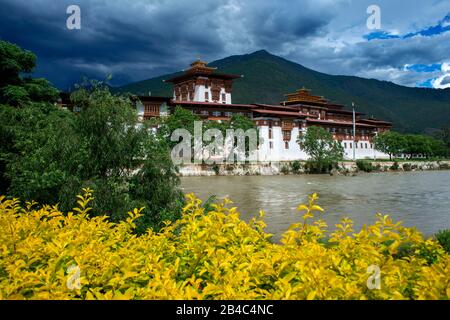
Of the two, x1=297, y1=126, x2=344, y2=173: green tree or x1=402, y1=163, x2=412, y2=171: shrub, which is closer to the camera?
x1=297, y1=126, x2=344, y2=173: green tree

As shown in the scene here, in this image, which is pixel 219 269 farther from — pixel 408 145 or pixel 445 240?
pixel 408 145

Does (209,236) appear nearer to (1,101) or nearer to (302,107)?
(1,101)

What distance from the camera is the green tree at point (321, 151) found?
6462 centimetres

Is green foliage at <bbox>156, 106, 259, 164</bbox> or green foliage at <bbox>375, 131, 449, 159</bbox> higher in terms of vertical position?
green foliage at <bbox>156, 106, 259, 164</bbox>

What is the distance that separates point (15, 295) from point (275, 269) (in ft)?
7.22

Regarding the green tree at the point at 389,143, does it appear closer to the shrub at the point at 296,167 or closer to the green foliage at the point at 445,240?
the shrub at the point at 296,167

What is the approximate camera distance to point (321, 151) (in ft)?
217

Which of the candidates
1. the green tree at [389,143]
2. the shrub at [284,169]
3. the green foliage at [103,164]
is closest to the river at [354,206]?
the green foliage at [103,164]

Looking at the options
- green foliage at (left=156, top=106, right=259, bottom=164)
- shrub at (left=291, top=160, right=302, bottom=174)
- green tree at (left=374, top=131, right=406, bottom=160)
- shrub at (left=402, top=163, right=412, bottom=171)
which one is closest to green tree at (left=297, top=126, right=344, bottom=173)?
shrub at (left=291, top=160, right=302, bottom=174)

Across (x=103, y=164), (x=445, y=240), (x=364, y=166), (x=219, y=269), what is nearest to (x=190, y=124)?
(x=364, y=166)

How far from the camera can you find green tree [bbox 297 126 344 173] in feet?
212

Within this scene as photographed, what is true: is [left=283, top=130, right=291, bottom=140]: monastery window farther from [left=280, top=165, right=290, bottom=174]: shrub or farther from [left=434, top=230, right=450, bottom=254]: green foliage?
[left=434, top=230, right=450, bottom=254]: green foliage

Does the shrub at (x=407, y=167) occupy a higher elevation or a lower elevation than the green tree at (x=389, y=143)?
lower

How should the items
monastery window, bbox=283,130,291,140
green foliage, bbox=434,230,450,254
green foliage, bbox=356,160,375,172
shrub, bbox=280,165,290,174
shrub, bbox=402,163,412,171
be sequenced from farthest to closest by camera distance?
1. monastery window, bbox=283,130,291,140
2. shrub, bbox=402,163,412,171
3. green foliage, bbox=356,160,375,172
4. shrub, bbox=280,165,290,174
5. green foliage, bbox=434,230,450,254
